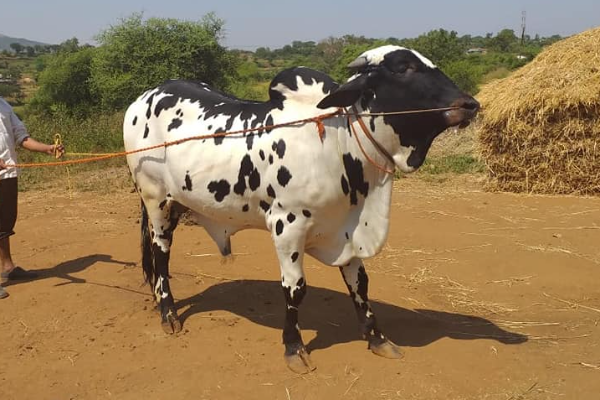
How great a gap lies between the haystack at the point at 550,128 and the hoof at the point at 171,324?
6373mm

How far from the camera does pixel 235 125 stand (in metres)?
3.92

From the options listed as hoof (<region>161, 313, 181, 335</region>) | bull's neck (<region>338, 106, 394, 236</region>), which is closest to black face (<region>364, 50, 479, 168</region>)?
bull's neck (<region>338, 106, 394, 236</region>)

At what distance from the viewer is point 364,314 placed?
160 inches

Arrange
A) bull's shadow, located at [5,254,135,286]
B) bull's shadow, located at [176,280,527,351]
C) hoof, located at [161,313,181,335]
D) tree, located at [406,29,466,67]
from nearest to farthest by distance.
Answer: bull's shadow, located at [176,280,527,351] → hoof, located at [161,313,181,335] → bull's shadow, located at [5,254,135,286] → tree, located at [406,29,466,67]

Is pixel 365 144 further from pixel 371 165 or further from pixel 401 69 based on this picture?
pixel 401 69

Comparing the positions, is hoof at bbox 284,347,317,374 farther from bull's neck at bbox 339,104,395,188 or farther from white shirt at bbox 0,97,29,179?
white shirt at bbox 0,97,29,179

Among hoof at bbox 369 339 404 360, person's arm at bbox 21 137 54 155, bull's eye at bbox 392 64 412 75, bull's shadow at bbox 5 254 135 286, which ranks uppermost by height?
bull's eye at bbox 392 64 412 75

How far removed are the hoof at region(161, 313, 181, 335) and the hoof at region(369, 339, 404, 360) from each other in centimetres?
150

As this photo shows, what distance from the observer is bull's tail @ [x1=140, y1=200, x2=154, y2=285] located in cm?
496

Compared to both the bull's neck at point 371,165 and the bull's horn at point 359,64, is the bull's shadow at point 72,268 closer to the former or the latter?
the bull's neck at point 371,165

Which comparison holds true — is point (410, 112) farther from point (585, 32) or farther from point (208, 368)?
point (585, 32)

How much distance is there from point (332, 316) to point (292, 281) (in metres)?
1.04

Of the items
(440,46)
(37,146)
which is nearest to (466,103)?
(37,146)

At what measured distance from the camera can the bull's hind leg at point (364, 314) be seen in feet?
13.1
